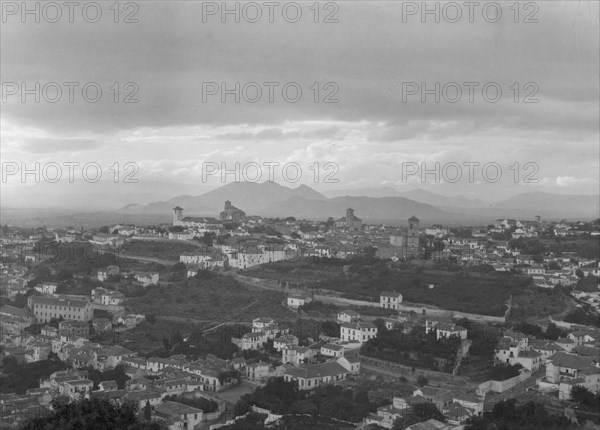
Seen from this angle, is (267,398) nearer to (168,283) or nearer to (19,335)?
(19,335)

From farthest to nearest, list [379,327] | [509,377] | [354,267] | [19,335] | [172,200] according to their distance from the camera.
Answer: [172,200]
[354,267]
[19,335]
[379,327]
[509,377]

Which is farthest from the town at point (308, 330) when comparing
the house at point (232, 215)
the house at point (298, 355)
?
the house at point (232, 215)

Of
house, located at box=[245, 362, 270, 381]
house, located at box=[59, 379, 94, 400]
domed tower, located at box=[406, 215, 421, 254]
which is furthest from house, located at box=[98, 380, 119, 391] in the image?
domed tower, located at box=[406, 215, 421, 254]

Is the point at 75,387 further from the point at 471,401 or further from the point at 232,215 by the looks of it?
the point at 232,215

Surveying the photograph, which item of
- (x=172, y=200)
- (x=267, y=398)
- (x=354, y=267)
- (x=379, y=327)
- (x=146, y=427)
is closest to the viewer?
(x=146, y=427)

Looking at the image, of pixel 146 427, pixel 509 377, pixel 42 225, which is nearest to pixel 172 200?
pixel 42 225

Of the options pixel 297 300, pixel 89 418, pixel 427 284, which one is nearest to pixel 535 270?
pixel 427 284
